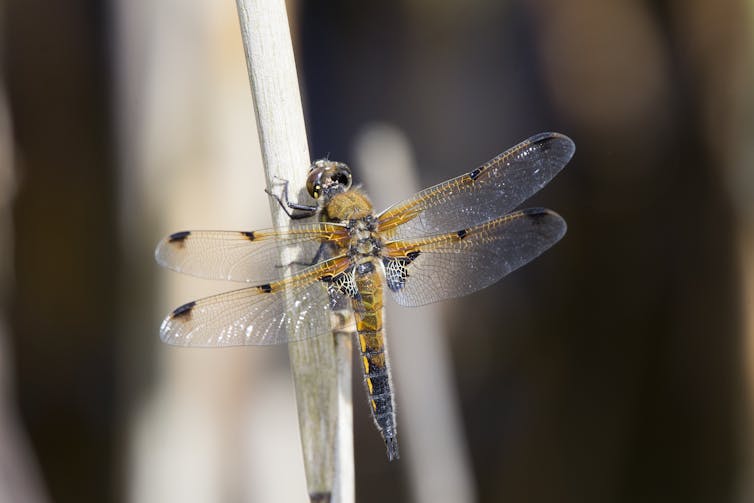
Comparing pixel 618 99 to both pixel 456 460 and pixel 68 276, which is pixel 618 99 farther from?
pixel 68 276

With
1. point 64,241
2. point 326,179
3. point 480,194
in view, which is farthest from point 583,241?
point 64,241

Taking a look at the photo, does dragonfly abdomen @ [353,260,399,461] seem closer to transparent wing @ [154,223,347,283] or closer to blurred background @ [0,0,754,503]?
transparent wing @ [154,223,347,283]

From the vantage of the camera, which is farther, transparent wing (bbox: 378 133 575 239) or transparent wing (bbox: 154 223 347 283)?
transparent wing (bbox: 378 133 575 239)

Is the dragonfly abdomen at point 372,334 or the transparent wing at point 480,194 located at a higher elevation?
the transparent wing at point 480,194

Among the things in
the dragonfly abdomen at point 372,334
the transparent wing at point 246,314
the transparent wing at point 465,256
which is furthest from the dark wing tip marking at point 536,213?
the transparent wing at point 246,314

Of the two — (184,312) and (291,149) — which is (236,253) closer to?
(184,312)

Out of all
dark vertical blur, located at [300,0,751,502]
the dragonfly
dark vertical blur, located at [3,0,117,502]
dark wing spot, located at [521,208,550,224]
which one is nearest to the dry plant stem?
the dragonfly

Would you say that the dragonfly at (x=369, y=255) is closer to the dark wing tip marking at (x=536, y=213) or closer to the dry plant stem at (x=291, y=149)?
the dark wing tip marking at (x=536, y=213)
